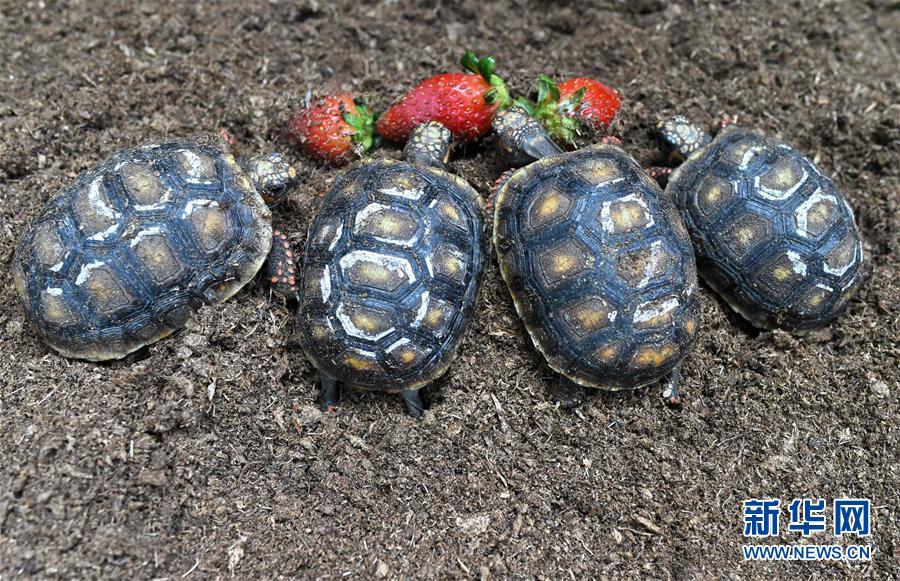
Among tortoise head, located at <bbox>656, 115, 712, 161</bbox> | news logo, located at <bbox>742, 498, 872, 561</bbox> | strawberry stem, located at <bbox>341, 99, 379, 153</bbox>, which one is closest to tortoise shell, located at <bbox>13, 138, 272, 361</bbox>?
strawberry stem, located at <bbox>341, 99, 379, 153</bbox>

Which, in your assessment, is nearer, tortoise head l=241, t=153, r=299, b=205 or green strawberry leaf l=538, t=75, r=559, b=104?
tortoise head l=241, t=153, r=299, b=205

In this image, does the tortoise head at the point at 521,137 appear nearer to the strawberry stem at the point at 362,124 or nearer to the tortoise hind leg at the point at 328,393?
the strawberry stem at the point at 362,124

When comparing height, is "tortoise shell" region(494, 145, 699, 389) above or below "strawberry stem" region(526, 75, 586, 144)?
below

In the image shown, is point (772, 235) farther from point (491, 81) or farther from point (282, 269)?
point (282, 269)

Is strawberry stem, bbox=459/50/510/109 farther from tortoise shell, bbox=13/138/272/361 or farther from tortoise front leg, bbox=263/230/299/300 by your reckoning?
tortoise shell, bbox=13/138/272/361

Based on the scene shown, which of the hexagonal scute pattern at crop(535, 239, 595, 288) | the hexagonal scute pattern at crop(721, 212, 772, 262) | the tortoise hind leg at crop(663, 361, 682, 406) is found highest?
the hexagonal scute pattern at crop(535, 239, 595, 288)

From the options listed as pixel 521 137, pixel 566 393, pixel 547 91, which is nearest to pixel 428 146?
pixel 521 137

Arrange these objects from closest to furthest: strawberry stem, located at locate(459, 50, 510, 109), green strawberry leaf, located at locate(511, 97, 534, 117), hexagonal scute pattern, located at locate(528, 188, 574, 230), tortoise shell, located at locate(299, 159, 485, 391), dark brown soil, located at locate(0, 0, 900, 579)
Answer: dark brown soil, located at locate(0, 0, 900, 579) → tortoise shell, located at locate(299, 159, 485, 391) → hexagonal scute pattern, located at locate(528, 188, 574, 230) → strawberry stem, located at locate(459, 50, 510, 109) → green strawberry leaf, located at locate(511, 97, 534, 117)
